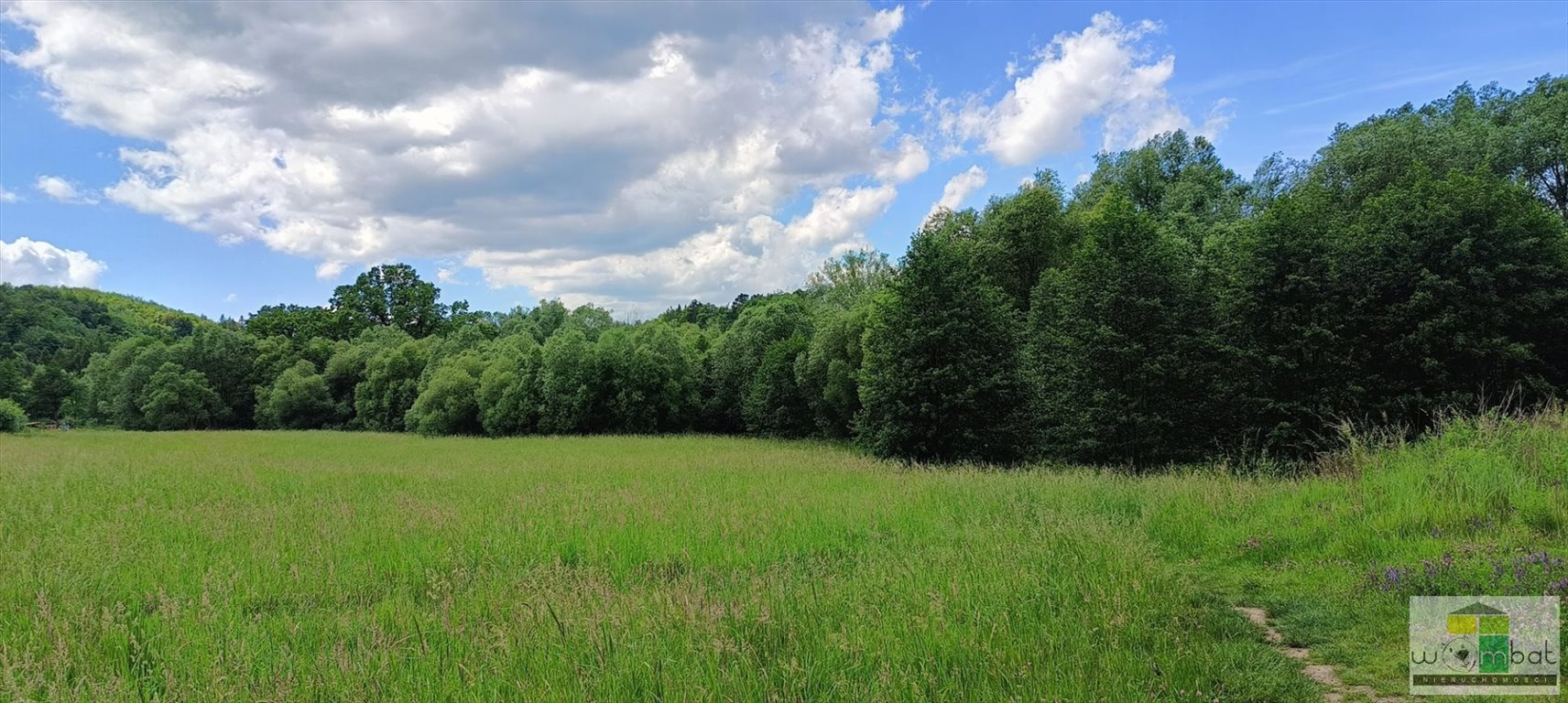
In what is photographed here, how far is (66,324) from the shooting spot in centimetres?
10981

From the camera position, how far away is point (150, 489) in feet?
44.3

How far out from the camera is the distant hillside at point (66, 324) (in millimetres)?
91125

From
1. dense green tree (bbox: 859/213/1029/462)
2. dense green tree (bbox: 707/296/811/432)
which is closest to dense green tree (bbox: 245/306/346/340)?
dense green tree (bbox: 707/296/811/432)

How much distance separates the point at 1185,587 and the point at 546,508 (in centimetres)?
916

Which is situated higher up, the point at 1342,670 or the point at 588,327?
the point at 588,327

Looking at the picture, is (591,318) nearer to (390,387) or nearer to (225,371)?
(390,387)

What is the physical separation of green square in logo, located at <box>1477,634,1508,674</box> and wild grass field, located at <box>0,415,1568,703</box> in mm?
451

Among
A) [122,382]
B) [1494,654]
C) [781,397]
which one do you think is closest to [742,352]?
[781,397]

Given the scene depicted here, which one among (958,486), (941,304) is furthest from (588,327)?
(958,486)

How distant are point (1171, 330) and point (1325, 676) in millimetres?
20367

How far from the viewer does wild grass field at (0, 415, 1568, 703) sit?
439 cm

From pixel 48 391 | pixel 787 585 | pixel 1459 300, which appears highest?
pixel 1459 300

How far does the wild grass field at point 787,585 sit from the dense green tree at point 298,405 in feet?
182

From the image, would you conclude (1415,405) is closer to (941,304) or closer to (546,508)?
(941,304)
